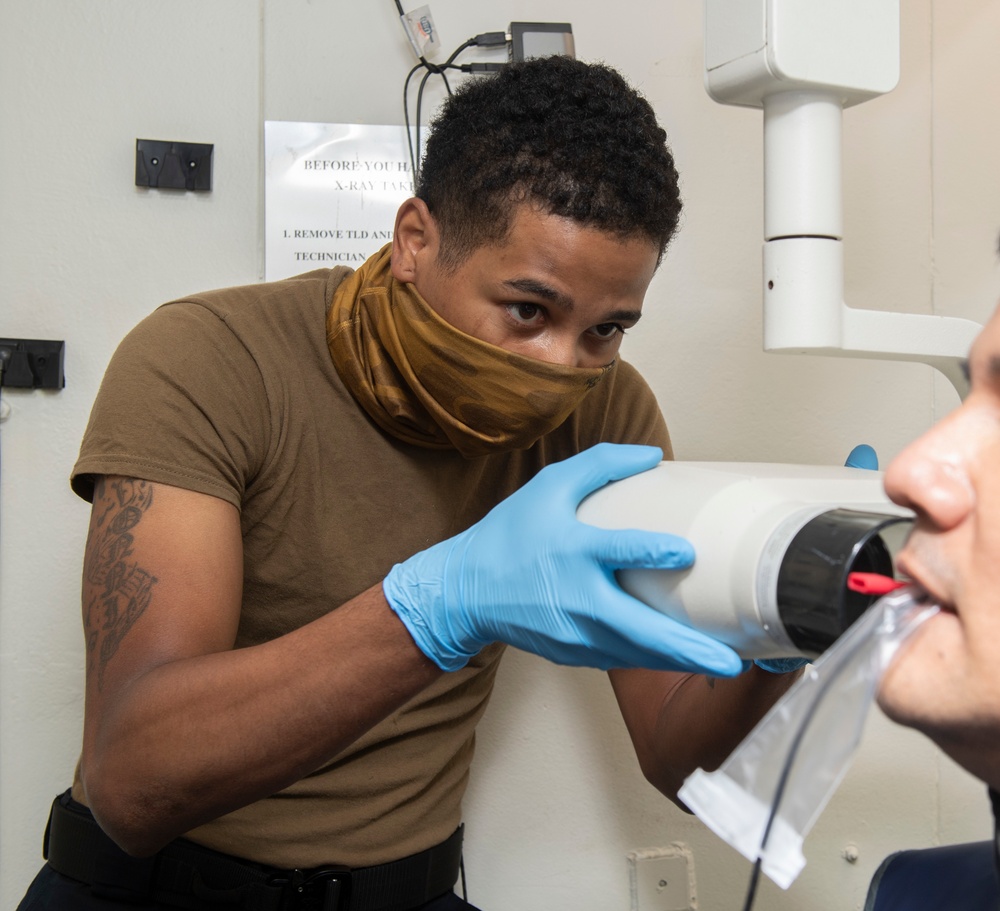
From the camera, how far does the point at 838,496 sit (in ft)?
2.28

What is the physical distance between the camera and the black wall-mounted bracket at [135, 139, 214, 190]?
1.46m

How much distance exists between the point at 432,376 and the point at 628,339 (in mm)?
614

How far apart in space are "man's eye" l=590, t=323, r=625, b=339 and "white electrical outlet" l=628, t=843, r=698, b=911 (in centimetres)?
100

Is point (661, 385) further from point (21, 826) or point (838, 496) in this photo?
point (21, 826)

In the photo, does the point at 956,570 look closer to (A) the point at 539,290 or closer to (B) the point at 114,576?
(A) the point at 539,290

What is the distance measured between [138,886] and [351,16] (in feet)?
4.33

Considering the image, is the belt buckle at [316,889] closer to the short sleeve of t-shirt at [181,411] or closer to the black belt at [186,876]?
the black belt at [186,876]

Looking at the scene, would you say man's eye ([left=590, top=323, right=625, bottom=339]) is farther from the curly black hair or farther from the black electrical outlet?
the black electrical outlet

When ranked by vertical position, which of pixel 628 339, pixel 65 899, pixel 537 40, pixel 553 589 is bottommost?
pixel 65 899

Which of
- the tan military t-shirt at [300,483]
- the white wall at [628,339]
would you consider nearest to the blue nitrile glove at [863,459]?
the tan military t-shirt at [300,483]

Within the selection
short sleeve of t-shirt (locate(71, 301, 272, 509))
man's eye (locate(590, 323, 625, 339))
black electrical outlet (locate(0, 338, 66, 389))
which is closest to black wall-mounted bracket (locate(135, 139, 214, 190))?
black electrical outlet (locate(0, 338, 66, 389))

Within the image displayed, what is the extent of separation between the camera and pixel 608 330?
1123mm

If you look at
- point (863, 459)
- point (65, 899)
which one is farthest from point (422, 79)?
point (65, 899)

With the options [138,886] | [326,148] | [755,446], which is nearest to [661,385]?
[755,446]
